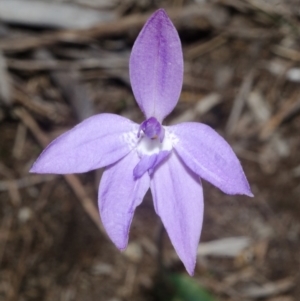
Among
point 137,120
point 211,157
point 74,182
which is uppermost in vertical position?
point 211,157

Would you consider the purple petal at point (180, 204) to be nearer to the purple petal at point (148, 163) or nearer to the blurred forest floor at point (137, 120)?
the purple petal at point (148, 163)

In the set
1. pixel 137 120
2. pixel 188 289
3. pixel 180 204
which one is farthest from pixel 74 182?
pixel 180 204

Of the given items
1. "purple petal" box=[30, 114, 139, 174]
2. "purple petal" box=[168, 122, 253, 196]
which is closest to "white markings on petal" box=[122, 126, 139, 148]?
"purple petal" box=[30, 114, 139, 174]

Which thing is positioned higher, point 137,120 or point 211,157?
point 211,157

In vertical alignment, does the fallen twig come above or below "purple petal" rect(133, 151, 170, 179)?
below

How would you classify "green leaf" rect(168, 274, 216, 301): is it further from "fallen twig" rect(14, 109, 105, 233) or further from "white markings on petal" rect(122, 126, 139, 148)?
"white markings on petal" rect(122, 126, 139, 148)

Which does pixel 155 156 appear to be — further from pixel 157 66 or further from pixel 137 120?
pixel 137 120
